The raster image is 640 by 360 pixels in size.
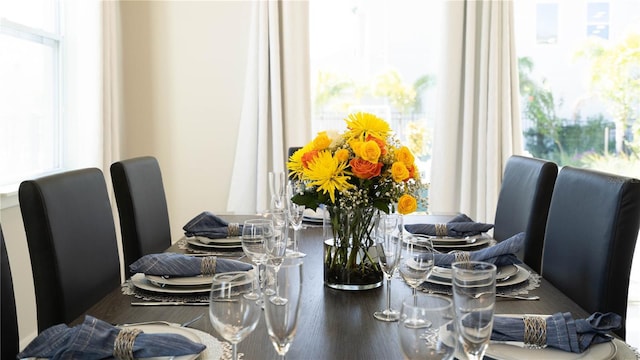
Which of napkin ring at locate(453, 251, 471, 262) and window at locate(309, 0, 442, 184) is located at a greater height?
window at locate(309, 0, 442, 184)

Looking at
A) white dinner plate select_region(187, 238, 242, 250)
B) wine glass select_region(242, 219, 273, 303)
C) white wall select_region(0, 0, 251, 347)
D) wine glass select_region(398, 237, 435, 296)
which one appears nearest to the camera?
wine glass select_region(398, 237, 435, 296)

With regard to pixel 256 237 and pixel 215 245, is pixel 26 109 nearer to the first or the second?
pixel 215 245

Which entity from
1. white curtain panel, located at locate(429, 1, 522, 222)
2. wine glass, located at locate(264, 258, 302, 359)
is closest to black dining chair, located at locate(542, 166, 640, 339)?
wine glass, located at locate(264, 258, 302, 359)

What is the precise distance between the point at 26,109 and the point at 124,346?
253 cm

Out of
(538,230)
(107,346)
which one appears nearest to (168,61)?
(538,230)

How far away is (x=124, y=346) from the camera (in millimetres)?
1178

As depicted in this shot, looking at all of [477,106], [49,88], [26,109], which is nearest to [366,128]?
[26,109]

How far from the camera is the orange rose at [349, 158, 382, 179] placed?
1597 mm

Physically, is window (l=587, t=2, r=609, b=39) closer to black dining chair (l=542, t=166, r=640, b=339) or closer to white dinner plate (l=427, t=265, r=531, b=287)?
black dining chair (l=542, t=166, r=640, b=339)

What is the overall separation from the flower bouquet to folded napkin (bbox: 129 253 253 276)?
24cm

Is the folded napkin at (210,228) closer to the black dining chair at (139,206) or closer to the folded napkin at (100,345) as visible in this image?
the black dining chair at (139,206)

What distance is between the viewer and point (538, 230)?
223cm

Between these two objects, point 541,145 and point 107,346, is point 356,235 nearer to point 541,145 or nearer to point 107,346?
point 107,346

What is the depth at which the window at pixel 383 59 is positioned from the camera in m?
4.16
